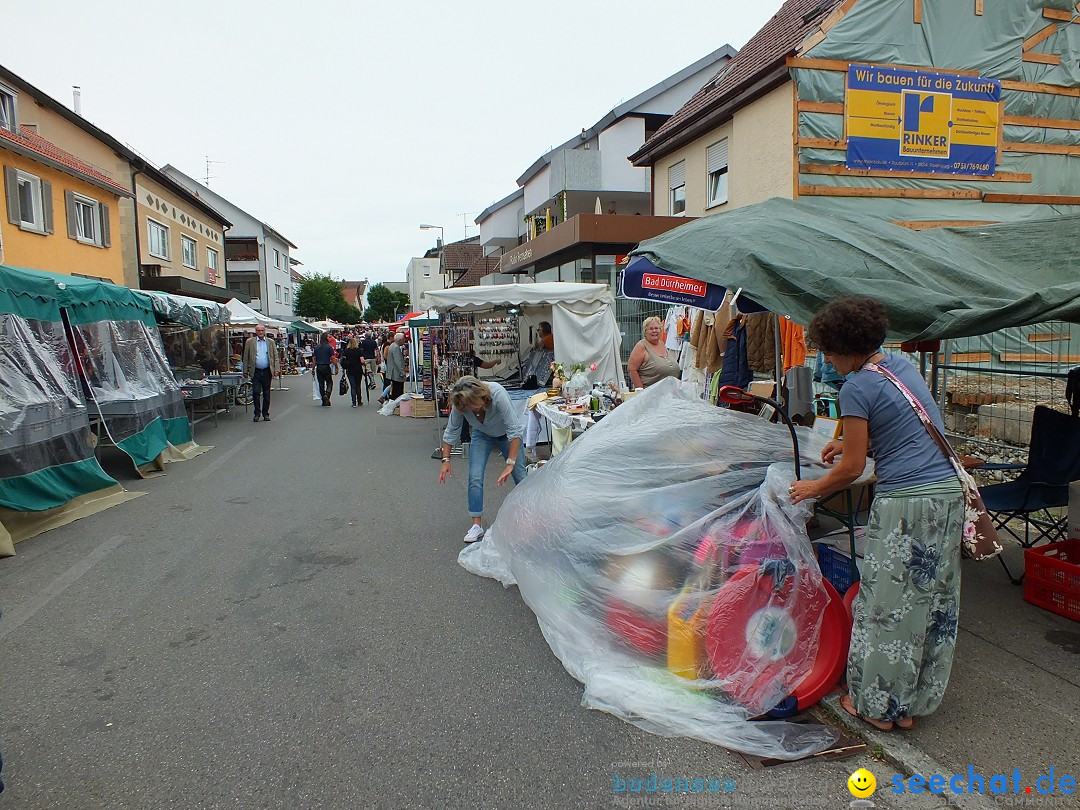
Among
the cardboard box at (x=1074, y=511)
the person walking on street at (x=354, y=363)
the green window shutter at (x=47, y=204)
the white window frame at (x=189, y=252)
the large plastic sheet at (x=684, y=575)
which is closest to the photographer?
the large plastic sheet at (x=684, y=575)

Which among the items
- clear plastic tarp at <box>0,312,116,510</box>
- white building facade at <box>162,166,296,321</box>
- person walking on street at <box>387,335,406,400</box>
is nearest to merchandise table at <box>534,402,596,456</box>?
clear plastic tarp at <box>0,312,116,510</box>

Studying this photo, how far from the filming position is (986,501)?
4609 millimetres

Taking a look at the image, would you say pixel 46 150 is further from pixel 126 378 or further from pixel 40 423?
pixel 40 423

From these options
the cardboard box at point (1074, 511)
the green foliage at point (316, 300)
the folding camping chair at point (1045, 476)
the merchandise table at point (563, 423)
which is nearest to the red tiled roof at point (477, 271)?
the green foliage at point (316, 300)

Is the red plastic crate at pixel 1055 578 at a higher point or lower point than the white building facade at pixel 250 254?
lower

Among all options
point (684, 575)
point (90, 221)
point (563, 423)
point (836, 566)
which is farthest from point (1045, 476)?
point (90, 221)

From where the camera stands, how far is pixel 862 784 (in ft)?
8.33

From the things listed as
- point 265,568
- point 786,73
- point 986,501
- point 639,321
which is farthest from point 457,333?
point 986,501

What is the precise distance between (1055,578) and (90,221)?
23.8 m

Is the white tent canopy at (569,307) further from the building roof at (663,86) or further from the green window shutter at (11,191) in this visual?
the building roof at (663,86)

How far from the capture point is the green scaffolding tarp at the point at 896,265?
329 cm

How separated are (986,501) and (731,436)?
2309 millimetres

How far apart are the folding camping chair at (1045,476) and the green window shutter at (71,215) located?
21905mm

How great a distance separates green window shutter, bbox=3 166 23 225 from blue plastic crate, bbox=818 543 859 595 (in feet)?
63.4
